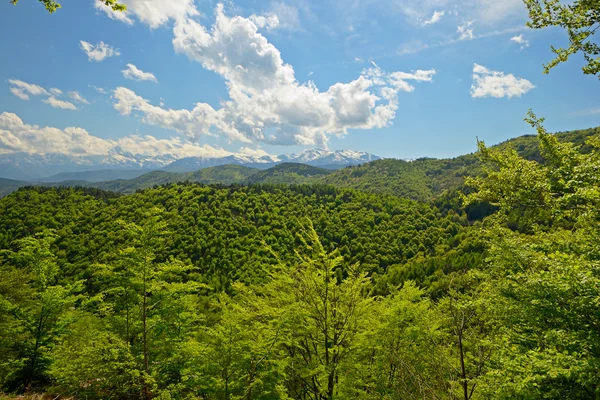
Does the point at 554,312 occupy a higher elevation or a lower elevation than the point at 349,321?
higher

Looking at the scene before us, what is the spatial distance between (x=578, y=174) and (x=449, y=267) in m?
82.0

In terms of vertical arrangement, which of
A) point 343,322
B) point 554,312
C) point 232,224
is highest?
point 554,312

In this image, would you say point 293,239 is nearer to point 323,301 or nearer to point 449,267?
point 449,267

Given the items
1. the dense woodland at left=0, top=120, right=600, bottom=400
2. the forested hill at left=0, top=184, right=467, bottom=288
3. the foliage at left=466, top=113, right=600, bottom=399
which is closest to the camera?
the foliage at left=466, top=113, right=600, bottom=399

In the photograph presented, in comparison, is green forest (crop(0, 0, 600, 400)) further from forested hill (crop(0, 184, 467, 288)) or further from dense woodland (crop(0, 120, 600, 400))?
forested hill (crop(0, 184, 467, 288))

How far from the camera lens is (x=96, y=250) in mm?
98875

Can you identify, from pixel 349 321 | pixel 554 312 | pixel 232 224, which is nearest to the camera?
pixel 554 312

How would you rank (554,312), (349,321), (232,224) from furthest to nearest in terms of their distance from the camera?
1. (232,224)
2. (349,321)
3. (554,312)

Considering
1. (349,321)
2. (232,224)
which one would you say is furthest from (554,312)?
(232,224)

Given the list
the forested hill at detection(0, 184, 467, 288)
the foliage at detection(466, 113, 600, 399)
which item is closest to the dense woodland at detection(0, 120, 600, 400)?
the foliage at detection(466, 113, 600, 399)

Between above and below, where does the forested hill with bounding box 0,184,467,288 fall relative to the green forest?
below

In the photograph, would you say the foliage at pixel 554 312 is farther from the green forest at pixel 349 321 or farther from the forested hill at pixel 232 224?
the forested hill at pixel 232 224

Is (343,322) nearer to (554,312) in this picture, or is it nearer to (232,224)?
(554,312)

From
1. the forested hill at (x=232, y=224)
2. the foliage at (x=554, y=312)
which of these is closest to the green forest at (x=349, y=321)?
the foliage at (x=554, y=312)
